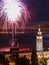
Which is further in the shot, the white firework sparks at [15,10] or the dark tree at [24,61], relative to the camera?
the white firework sparks at [15,10]

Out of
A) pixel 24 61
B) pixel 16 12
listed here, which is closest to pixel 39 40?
pixel 24 61

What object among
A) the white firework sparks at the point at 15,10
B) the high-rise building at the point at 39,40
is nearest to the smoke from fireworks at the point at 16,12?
the white firework sparks at the point at 15,10

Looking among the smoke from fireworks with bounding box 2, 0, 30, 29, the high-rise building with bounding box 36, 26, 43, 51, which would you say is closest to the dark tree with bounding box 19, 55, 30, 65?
the high-rise building with bounding box 36, 26, 43, 51

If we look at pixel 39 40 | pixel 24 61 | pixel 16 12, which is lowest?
pixel 24 61

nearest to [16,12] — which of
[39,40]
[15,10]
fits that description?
[15,10]

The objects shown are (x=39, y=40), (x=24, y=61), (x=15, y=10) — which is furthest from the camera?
(x=15, y=10)

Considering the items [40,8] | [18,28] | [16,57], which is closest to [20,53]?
[16,57]

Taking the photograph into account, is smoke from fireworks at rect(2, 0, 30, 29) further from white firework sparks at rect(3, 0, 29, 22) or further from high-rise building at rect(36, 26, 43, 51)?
high-rise building at rect(36, 26, 43, 51)

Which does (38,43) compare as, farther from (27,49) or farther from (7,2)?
(7,2)

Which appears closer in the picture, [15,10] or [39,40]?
[39,40]

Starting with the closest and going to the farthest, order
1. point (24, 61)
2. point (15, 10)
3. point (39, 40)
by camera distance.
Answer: point (24, 61), point (39, 40), point (15, 10)

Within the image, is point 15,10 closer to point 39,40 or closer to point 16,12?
point 16,12

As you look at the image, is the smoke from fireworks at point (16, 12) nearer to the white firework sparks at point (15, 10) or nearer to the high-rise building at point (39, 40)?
the white firework sparks at point (15, 10)

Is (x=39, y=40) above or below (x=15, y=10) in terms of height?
below
